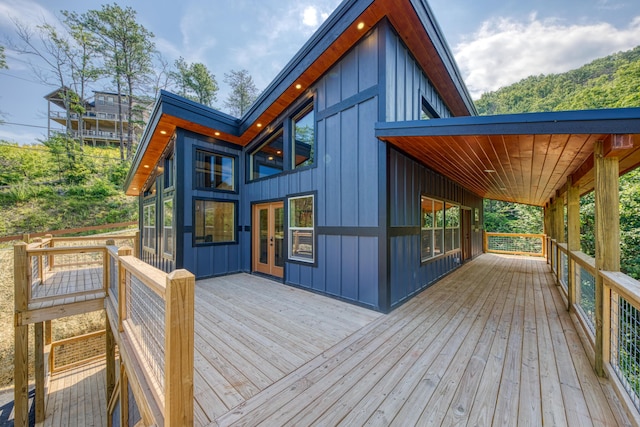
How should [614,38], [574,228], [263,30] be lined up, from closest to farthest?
[574,228]
[263,30]
[614,38]

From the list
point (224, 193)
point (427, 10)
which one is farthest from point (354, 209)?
point (224, 193)

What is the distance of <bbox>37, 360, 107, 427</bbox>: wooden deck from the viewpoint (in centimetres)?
423

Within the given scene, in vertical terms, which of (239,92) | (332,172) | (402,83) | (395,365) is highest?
(239,92)

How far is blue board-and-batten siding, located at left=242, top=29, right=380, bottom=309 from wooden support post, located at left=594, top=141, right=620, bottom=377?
218 cm

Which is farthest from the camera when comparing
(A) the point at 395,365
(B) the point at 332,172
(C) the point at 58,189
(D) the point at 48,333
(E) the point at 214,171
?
(C) the point at 58,189

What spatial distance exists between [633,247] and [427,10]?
11.3 meters

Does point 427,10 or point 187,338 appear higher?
point 427,10

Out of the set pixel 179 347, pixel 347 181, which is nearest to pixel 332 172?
pixel 347 181

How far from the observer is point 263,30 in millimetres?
9547

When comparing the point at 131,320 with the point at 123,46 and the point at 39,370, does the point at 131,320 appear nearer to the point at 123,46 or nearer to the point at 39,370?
the point at 39,370

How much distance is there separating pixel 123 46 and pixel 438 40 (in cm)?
1917

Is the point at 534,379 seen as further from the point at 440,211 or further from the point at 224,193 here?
the point at 224,193

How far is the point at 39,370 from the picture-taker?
3.97 meters

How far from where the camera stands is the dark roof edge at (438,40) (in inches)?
143
